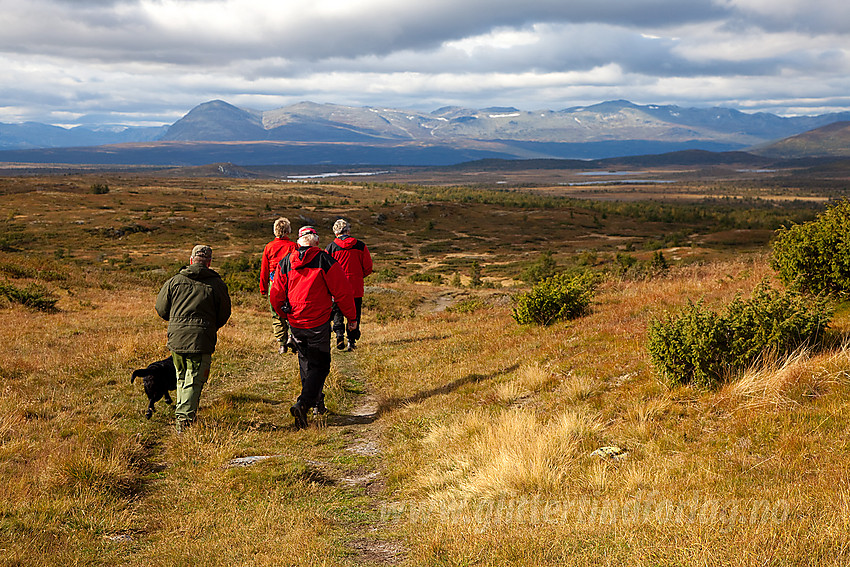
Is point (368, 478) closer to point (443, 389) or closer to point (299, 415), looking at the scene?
point (299, 415)

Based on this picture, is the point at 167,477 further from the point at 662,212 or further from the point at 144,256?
the point at 662,212

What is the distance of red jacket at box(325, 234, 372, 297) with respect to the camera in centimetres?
1028

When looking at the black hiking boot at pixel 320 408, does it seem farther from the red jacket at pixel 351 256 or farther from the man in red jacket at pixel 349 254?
the red jacket at pixel 351 256

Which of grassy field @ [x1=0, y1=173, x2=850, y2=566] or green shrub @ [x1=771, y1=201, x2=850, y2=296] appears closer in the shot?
grassy field @ [x1=0, y1=173, x2=850, y2=566]

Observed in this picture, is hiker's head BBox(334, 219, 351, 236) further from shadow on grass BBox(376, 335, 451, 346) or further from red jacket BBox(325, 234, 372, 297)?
shadow on grass BBox(376, 335, 451, 346)

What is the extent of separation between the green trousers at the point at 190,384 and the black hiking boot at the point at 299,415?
3.81 ft

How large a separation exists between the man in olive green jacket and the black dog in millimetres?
572

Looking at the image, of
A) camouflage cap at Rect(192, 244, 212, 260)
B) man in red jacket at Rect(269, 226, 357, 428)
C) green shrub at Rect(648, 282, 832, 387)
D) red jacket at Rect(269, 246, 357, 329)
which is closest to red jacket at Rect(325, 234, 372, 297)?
man in red jacket at Rect(269, 226, 357, 428)

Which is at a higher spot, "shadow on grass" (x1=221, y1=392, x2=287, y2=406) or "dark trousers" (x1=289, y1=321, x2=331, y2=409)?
"dark trousers" (x1=289, y1=321, x2=331, y2=409)

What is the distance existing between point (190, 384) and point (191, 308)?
0.97 metres

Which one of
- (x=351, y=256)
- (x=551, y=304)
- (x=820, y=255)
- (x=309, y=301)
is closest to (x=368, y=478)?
(x=309, y=301)

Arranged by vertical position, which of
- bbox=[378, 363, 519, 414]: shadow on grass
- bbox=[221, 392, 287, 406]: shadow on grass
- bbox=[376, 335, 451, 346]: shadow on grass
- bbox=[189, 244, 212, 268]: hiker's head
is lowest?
bbox=[376, 335, 451, 346]: shadow on grass

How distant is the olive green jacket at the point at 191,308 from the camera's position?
22.1ft

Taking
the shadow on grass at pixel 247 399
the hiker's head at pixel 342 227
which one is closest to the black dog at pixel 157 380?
the shadow on grass at pixel 247 399
